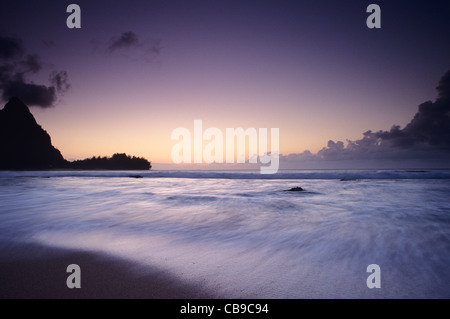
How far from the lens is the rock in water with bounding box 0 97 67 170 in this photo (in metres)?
59.1

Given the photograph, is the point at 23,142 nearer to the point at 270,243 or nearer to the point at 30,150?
the point at 30,150

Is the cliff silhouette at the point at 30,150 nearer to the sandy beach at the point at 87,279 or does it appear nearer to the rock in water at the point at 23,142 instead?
the rock in water at the point at 23,142

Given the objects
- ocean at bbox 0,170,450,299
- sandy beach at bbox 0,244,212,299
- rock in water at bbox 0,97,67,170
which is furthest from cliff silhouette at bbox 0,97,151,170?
sandy beach at bbox 0,244,212,299

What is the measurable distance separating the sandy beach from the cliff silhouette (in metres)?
61.9

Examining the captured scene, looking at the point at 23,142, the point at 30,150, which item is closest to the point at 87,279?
the point at 30,150

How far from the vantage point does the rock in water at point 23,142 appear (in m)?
59.1

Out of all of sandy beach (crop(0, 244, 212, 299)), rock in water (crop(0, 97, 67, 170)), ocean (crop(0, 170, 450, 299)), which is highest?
rock in water (crop(0, 97, 67, 170))

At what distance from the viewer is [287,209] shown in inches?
237

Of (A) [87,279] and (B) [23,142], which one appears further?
(B) [23,142]

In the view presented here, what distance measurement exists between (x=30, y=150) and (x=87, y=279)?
81.1m

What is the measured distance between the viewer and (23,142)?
61125 mm

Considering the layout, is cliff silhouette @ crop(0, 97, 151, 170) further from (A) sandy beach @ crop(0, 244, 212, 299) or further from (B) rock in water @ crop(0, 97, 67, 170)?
(A) sandy beach @ crop(0, 244, 212, 299)

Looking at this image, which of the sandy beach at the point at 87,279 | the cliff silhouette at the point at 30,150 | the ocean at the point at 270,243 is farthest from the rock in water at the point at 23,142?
the sandy beach at the point at 87,279
